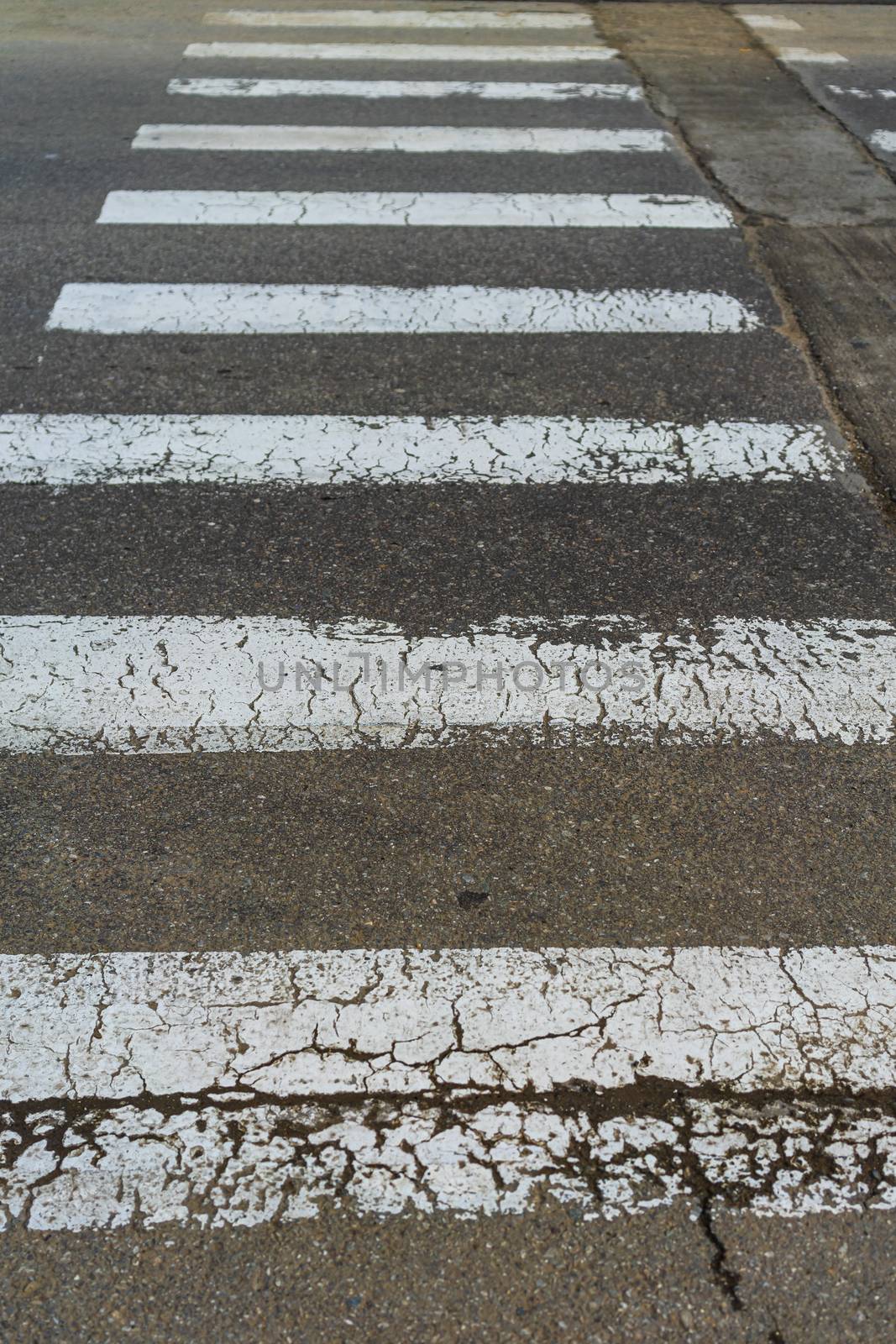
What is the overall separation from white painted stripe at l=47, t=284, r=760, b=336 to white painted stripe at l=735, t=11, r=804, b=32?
594cm

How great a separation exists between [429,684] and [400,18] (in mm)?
8906

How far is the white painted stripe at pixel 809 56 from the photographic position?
9.70 m

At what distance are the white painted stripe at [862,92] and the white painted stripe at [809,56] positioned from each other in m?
0.67

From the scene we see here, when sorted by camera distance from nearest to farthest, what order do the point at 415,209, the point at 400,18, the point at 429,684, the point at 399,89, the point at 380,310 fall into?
the point at 429,684
the point at 380,310
the point at 415,209
the point at 399,89
the point at 400,18

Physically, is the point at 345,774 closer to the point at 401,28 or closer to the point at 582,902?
the point at 582,902

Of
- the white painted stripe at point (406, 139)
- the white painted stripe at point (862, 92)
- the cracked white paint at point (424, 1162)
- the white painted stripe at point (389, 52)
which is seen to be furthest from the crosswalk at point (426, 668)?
the white painted stripe at point (389, 52)

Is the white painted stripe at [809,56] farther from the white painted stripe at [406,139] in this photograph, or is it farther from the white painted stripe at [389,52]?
the white painted stripe at [406,139]

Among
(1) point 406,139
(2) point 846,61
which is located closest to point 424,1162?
(1) point 406,139

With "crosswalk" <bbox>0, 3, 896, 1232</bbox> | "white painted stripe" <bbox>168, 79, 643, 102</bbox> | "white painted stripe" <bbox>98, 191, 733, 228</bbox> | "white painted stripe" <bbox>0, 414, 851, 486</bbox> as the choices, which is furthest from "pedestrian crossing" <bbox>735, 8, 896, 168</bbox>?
"white painted stripe" <bbox>0, 414, 851, 486</bbox>

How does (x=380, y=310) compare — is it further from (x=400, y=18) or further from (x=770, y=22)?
(x=770, y=22)

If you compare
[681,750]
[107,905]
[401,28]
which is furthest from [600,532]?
[401,28]

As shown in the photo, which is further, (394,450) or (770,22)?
(770,22)

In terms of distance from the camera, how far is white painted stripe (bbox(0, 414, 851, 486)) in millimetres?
4812

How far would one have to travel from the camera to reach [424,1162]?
100 inches
